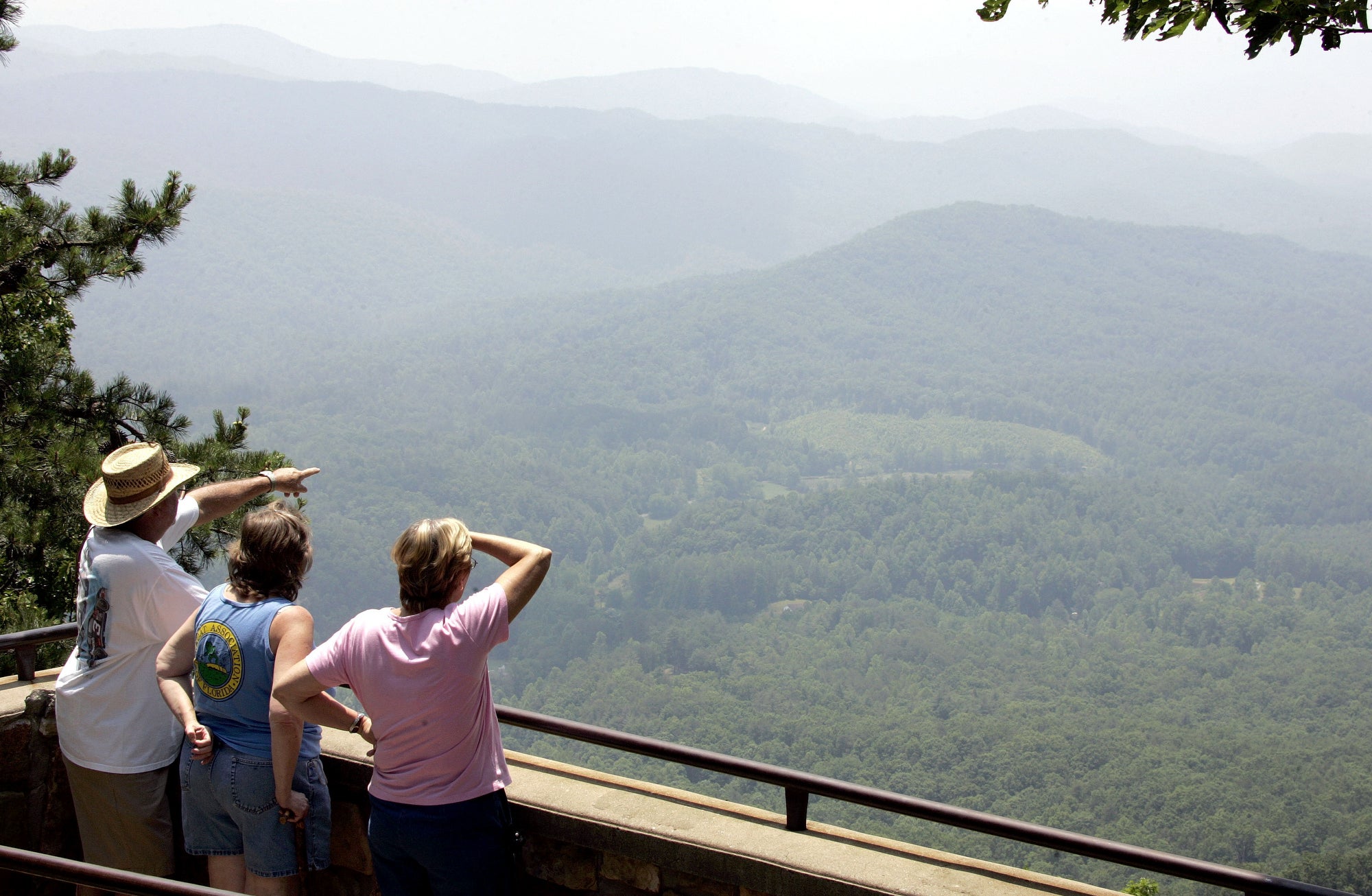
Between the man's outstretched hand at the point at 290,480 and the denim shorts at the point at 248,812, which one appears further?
→ the man's outstretched hand at the point at 290,480

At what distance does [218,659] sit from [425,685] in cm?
58

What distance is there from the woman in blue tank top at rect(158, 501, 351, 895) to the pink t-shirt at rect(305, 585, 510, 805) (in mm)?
166

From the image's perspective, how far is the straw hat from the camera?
2549mm

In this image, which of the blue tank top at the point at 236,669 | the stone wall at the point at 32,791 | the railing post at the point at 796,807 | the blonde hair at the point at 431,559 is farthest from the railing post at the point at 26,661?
the railing post at the point at 796,807

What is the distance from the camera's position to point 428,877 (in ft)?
7.50

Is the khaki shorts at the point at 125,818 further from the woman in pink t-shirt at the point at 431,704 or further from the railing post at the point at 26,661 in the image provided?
the railing post at the point at 26,661

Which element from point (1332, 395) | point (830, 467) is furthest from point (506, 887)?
point (1332, 395)

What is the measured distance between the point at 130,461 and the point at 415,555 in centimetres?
98

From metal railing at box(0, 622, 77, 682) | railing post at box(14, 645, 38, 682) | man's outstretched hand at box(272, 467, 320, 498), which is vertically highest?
man's outstretched hand at box(272, 467, 320, 498)

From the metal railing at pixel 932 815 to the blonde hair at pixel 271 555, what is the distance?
2.21 ft

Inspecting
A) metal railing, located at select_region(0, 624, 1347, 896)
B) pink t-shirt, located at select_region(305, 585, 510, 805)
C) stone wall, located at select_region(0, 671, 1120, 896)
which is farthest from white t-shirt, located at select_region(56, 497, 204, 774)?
metal railing, located at select_region(0, 624, 1347, 896)

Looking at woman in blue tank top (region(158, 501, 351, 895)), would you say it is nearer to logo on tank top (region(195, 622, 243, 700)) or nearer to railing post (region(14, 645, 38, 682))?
logo on tank top (region(195, 622, 243, 700))

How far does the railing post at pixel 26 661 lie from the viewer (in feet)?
11.0

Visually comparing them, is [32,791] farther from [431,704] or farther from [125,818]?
[431,704]
